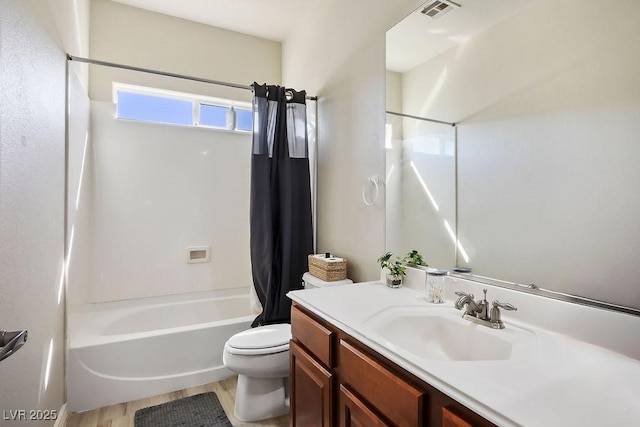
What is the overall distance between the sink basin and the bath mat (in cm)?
127

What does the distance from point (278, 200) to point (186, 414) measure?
1.48m

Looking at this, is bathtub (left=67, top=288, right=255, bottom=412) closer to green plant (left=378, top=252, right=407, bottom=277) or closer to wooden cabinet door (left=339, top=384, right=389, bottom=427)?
green plant (left=378, top=252, right=407, bottom=277)

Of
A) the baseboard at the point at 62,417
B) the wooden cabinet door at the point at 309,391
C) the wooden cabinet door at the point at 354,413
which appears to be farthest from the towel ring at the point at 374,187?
the baseboard at the point at 62,417

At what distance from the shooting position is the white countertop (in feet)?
2.00

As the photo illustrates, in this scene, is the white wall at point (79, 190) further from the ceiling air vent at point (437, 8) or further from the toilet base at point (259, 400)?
the ceiling air vent at point (437, 8)

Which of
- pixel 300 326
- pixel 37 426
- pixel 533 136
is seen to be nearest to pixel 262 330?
pixel 300 326

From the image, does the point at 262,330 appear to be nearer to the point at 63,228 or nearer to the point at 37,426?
the point at 37,426

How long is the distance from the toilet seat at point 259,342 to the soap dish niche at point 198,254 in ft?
4.14

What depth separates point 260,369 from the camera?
180 cm

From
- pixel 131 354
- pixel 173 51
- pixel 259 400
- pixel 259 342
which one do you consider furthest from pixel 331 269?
pixel 173 51

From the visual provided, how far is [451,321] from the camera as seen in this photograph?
117 centimetres

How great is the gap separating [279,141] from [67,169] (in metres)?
1.34

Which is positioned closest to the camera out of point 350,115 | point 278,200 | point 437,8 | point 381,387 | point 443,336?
point 381,387

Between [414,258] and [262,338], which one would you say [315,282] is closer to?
[262,338]
